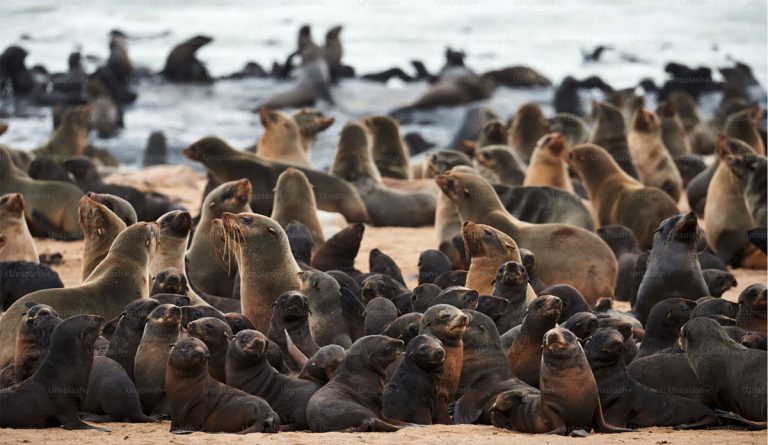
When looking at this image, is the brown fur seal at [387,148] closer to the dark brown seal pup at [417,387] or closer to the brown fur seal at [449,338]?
the brown fur seal at [449,338]

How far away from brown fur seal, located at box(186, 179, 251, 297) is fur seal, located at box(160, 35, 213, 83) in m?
17.9

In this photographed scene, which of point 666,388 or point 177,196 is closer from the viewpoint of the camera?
point 666,388

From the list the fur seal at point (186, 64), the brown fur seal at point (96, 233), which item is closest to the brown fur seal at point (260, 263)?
the brown fur seal at point (96, 233)

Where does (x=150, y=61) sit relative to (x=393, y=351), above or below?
below

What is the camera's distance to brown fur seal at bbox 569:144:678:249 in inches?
440

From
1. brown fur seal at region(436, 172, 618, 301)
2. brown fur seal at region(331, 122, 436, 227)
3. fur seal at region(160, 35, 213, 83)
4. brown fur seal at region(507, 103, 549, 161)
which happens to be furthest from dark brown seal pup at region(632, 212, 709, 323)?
fur seal at region(160, 35, 213, 83)

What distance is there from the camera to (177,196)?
48.5ft

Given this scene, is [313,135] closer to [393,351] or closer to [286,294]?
[286,294]

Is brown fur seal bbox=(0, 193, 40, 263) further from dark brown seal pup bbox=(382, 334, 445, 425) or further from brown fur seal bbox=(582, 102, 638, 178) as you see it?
brown fur seal bbox=(582, 102, 638, 178)

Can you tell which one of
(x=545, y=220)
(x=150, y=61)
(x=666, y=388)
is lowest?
(x=150, y=61)

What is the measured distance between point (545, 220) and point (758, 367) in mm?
5073

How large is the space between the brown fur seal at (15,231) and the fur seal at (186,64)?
57.6 ft

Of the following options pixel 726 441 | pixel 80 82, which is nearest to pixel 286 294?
pixel 726 441

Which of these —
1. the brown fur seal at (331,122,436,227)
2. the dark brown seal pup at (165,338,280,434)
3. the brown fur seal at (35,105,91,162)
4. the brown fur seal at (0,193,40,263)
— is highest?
the dark brown seal pup at (165,338,280,434)
